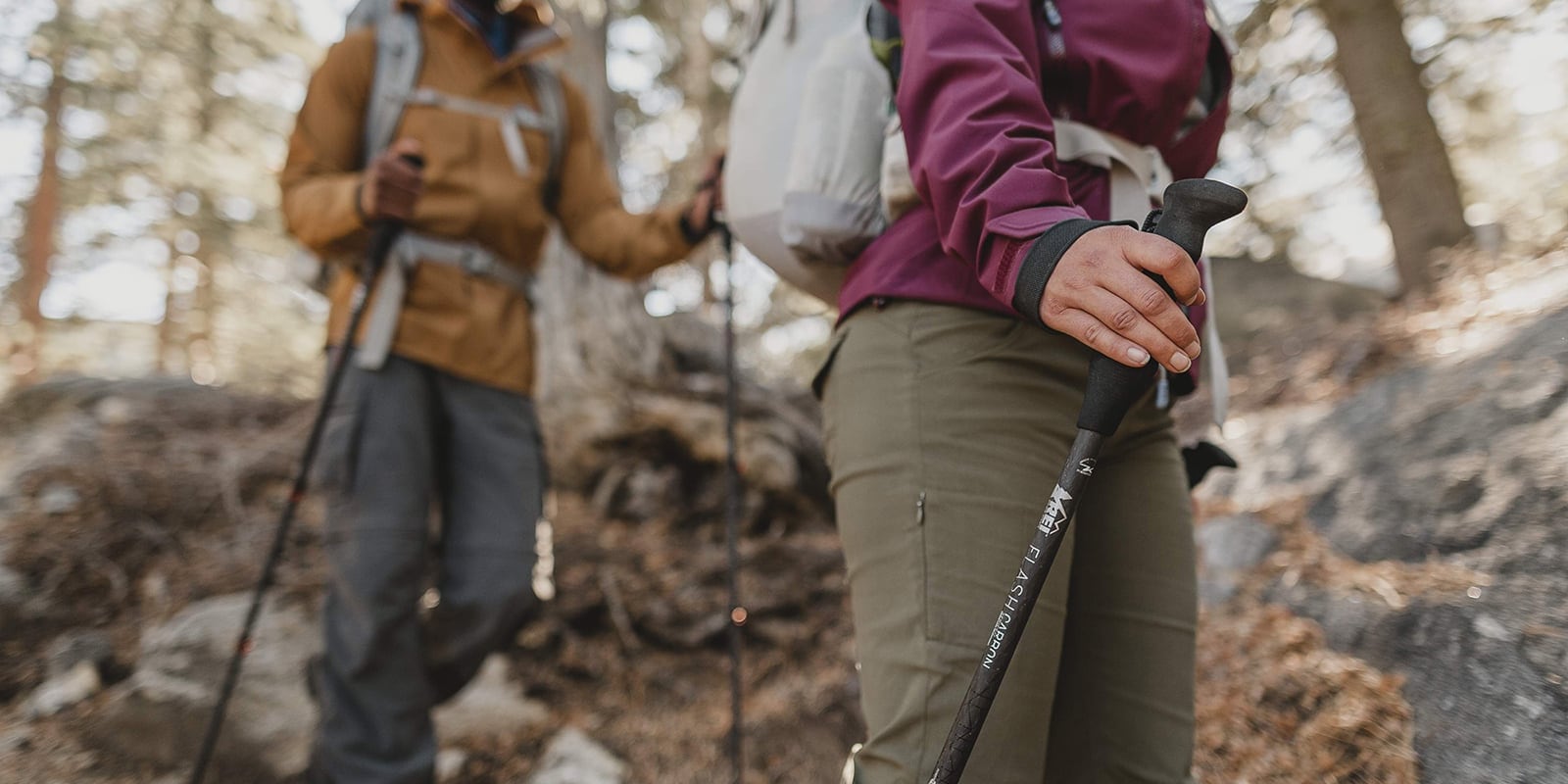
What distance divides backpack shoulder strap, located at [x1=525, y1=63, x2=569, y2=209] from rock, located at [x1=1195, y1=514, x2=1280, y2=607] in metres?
3.61

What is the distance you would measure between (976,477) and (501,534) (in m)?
2.38

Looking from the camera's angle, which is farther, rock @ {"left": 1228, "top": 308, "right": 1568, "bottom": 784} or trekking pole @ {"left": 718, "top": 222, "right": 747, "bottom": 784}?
trekking pole @ {"left": 718, "top": 222, "right": 747, "bottom": 784}

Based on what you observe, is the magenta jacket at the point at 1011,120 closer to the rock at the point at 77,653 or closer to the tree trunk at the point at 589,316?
the rock at the point at 77,653

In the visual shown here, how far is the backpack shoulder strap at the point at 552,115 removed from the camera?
12.8 feet

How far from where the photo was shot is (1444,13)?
7035mm

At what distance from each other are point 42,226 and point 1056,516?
16006mm

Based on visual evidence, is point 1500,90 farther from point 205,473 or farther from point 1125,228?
point 205,473

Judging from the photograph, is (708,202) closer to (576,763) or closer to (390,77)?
(390,77)

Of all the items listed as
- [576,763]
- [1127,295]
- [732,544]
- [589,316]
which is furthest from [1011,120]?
[589,316]

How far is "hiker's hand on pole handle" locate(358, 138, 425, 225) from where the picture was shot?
3107mm

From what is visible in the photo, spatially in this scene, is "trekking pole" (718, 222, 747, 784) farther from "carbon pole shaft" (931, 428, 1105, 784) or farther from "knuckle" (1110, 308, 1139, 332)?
"knuckle" (1110, 308, 1139, 332)

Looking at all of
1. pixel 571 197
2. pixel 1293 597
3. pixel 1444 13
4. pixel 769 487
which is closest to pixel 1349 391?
pixel 1293 597

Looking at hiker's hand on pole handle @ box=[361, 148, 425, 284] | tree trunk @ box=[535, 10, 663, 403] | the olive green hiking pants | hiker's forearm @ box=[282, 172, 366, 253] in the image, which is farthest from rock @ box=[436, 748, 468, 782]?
the olive green hiking pants

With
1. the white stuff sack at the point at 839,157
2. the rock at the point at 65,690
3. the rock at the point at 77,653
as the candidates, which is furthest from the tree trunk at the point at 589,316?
the white stuff sack at the point at 839,157
